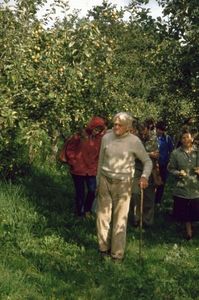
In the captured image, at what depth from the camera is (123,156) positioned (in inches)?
281

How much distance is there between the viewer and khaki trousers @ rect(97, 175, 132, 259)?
7.21 metres

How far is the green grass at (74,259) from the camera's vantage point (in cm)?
603

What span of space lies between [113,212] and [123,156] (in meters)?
0.85

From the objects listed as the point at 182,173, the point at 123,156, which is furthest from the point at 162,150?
the point at 123,156

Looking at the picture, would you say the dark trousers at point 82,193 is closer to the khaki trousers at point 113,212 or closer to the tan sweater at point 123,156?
the khaki trousers at point 113,212

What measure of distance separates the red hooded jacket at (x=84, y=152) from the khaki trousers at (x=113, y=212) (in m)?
2.37

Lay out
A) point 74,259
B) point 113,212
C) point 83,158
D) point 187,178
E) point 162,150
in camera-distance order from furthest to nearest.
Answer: point 162,150
point 83,158
point 187,178
point 113,212
point 74,259

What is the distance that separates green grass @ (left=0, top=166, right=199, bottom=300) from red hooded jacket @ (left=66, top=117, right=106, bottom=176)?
0.91 meters

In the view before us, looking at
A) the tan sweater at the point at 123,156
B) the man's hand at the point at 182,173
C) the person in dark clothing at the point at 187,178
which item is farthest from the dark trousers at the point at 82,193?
the tan sweater at the point at 123,156

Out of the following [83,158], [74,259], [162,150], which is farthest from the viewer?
[162,150]

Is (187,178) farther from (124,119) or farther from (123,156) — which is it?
(124,119)

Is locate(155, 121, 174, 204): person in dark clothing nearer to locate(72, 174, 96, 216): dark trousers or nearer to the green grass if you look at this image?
the green grass

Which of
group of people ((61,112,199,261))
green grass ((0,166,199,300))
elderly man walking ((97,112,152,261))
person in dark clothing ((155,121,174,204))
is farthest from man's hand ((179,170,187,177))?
person in dark clothing ((155,121,174,204))

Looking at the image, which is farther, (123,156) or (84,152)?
(84,152)
